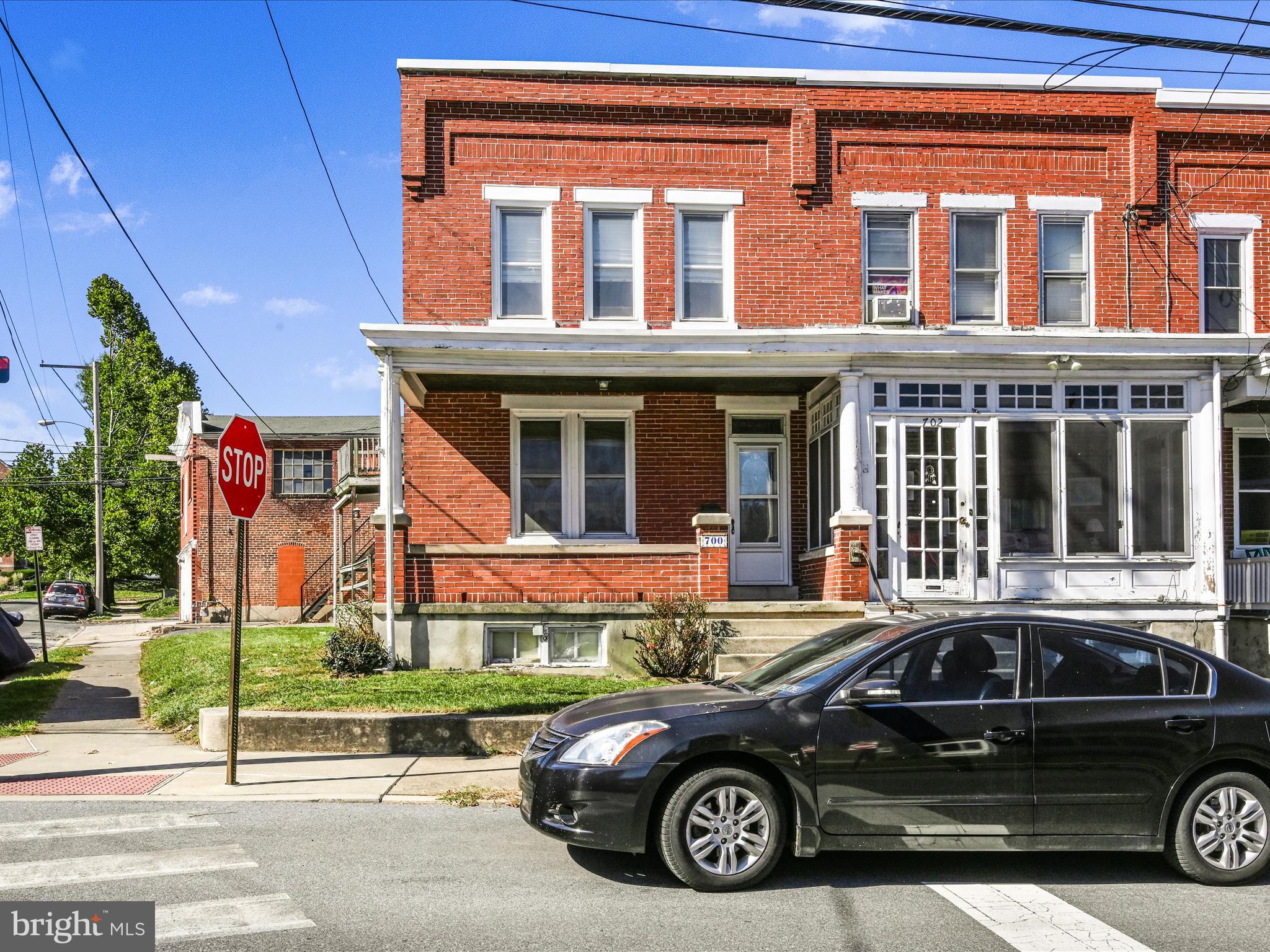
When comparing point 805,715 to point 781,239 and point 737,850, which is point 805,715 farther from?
point 781,239

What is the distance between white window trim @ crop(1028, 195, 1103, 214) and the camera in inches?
615

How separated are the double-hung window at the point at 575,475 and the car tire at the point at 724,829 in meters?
9.41

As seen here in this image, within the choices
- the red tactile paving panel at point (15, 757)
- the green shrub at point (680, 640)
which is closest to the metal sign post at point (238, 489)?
the red tactile paving panel at point (15, 757)

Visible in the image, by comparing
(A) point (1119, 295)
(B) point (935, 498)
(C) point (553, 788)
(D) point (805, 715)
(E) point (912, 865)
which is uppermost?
(A) point (1119, 295)

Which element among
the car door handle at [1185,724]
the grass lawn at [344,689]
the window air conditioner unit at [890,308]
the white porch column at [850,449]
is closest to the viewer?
the car door handle at [1185,724]

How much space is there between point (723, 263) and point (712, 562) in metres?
4.56

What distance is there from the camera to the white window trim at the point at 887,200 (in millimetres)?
15508

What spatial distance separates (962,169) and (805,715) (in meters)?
11.7

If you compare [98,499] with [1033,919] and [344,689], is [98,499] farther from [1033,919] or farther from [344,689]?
[1033,919]

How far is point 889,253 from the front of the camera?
1565cm

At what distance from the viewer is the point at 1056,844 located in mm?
6168

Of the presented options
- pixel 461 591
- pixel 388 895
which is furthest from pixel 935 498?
pixel 388 895

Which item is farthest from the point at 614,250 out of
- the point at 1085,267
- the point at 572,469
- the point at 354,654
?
the point at 1085,267

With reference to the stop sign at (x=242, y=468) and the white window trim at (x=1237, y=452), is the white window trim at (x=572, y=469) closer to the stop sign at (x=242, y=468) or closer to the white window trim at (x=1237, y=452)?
the stop sign at (x=242, y=468)
